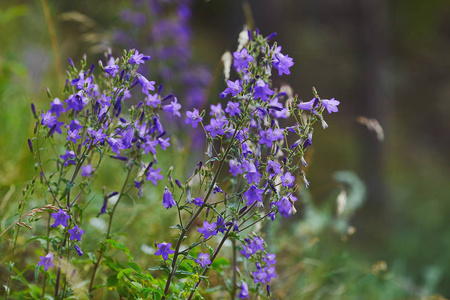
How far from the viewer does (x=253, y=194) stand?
4.59 ft

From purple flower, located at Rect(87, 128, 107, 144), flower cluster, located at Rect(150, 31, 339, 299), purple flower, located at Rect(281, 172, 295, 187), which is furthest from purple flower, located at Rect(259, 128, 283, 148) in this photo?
purple flower, located at Rect(87, 128, 107, 144)

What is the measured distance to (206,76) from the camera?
4785mm

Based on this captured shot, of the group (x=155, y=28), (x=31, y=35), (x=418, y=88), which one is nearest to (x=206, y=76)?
(x=155, y=28)

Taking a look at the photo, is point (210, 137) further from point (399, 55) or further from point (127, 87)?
point (399, 55)

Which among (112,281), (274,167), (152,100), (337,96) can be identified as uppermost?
(337,96)

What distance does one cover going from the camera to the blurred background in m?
2.90

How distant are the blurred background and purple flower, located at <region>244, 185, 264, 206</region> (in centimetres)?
74

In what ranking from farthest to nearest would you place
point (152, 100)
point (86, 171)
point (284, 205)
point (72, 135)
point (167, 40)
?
point (167, 40)
point (86, 171)
point (152, 100)
point (72, 135)
point (284, 205)

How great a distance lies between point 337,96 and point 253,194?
10818 millimetres

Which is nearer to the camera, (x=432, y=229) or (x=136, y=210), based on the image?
(x=136, y=210)

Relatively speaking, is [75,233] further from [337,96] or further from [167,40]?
[337,96]

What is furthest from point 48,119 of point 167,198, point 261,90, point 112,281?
point 261,90

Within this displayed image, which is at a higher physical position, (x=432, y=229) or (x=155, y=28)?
(x=155, y=28)

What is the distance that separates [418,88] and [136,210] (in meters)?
11.6
